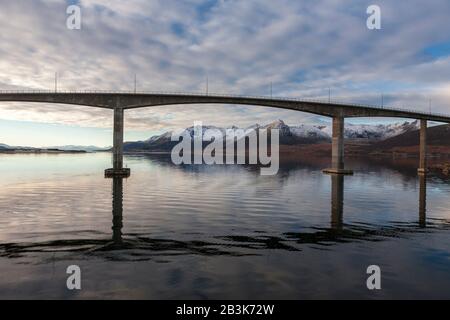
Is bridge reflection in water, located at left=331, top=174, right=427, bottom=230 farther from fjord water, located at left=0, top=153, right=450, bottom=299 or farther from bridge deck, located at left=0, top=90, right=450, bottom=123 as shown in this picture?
bridge deck, located at left=0, top=90, right=450, bottom=123

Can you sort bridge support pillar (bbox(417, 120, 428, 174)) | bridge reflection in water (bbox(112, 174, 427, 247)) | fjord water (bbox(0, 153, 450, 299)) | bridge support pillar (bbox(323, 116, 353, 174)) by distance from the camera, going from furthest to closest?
bridge support pillar (bbox(417, 120, 428, 174))
bridge support pillar (bbox(323, 116, 353, 174))
bridge reflection in water (bbox(112, 174, 427, 247))
fjord water (bbox(0, 153, 450, 299))

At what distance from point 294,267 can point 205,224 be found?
10.6m

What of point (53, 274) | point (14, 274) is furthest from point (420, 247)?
point (14, 274)

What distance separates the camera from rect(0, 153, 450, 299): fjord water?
1298 centimetres

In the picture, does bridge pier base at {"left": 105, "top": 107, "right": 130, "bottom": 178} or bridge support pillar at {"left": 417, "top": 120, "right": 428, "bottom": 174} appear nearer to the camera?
bridge pier base at {"left": 105, "top": 107, "right": 130, "bottom": 178}

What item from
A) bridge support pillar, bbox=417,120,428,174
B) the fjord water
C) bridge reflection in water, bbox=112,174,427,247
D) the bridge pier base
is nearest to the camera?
the fjord water

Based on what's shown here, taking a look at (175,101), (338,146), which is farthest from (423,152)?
(175,101)

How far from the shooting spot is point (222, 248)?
18438mm

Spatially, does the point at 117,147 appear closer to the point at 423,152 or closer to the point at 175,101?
the point at 175,101

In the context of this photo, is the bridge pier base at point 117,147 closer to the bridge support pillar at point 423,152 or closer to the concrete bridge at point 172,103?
the concrete bridge at point 172,103

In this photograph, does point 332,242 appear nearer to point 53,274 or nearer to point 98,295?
point 98,295

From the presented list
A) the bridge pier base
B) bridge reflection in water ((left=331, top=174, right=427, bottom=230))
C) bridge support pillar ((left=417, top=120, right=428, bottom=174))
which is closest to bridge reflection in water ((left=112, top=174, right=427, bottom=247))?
bridge reflection in water ((left=331, top=174, right=427, bottom=230))

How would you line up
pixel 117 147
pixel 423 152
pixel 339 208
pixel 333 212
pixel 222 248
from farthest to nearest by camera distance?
1. pixel 423 152
2. pixel 117 147
3. pixel 339 208
4. pixel 333 212
5. pixel 222 248

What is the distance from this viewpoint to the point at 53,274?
46.9 ft
